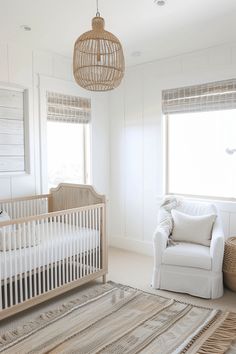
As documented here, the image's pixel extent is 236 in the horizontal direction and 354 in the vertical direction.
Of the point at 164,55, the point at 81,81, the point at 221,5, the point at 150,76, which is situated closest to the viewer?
the point at 81,81

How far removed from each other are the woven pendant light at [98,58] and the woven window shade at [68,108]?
1721 mm

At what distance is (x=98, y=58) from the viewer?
7.27 feet

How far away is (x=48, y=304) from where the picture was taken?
2.89 meters

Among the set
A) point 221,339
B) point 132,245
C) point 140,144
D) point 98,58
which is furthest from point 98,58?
point 132,245

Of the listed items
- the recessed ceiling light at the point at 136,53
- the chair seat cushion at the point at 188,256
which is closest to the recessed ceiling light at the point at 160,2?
the recessed ceiling light at the point at 136,53

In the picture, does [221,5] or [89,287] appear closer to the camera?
[221,5]

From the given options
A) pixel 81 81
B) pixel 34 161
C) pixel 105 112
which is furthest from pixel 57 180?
pixel 81 81

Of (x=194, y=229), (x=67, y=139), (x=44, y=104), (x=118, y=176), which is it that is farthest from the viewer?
(x=118, y=176)

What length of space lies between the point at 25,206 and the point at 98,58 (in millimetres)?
2056

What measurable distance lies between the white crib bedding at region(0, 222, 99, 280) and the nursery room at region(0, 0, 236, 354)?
1 centimetres

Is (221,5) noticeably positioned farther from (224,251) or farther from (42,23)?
(224,251)

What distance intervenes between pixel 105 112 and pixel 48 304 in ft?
9.22

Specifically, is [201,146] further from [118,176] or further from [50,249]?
[50,249]

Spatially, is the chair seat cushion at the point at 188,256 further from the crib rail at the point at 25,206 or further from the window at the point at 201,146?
the crib rail at the point at 25,206
